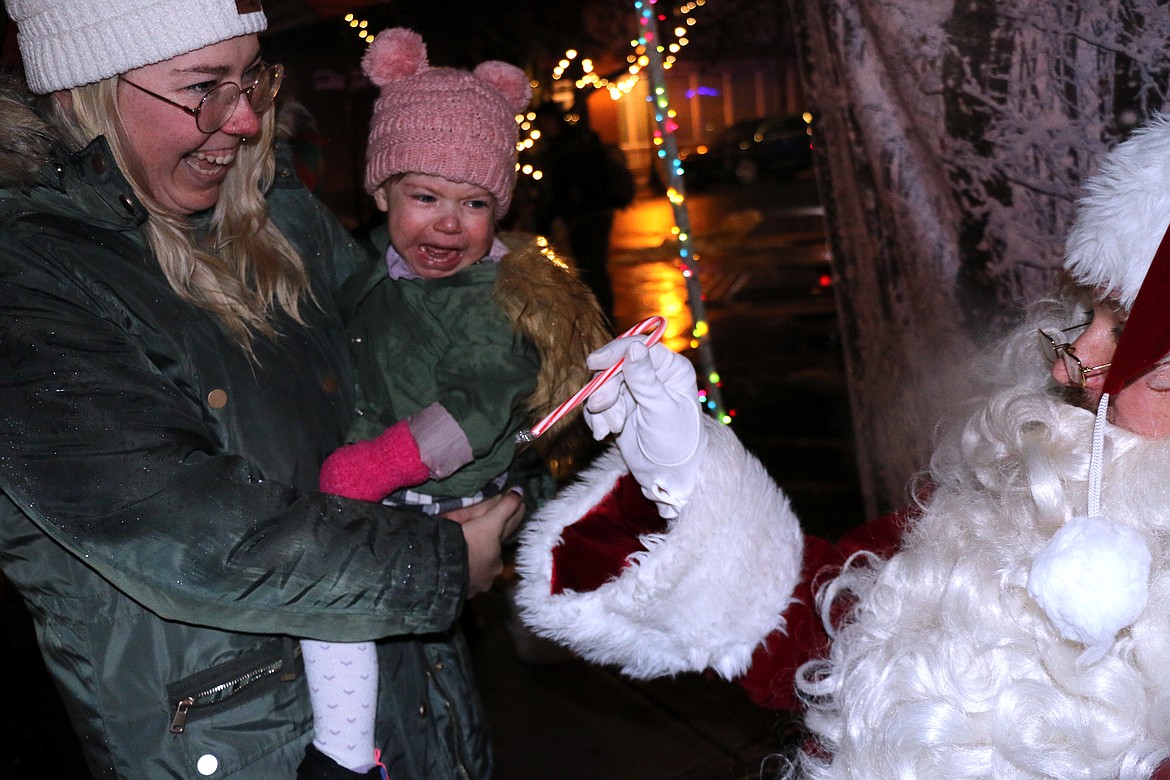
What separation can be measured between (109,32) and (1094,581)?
67.5 inches

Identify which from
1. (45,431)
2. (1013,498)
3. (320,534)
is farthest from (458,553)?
(1013,498)

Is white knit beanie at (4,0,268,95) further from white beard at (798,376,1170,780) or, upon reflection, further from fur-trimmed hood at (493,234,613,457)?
white beard at (798,376,1170,780)

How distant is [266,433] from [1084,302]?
1.40 meters

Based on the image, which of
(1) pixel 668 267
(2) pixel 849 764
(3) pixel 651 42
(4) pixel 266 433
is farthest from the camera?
(1) pixel 668 267

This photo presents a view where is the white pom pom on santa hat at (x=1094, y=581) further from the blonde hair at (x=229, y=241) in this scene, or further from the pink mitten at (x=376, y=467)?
the blonde hair at (x=229, y=241)

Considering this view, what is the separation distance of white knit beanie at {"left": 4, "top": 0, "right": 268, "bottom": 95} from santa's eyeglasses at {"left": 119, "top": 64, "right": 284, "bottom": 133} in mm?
60

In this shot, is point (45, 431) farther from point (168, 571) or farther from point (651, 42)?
point (651, 42)

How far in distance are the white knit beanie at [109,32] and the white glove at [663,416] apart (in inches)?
35.1

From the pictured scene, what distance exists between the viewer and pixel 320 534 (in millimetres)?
1697

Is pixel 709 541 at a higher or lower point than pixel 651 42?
lower

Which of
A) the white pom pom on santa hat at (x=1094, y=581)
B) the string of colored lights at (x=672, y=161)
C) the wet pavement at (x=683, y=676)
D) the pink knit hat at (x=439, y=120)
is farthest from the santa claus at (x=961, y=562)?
the string of colored lights at (x=672, y=161)

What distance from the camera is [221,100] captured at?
188 centimetres

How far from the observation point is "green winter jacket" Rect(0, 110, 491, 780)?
1.55 meters

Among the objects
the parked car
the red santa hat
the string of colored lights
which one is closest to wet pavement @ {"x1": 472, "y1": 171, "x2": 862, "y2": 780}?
the red santa hat
